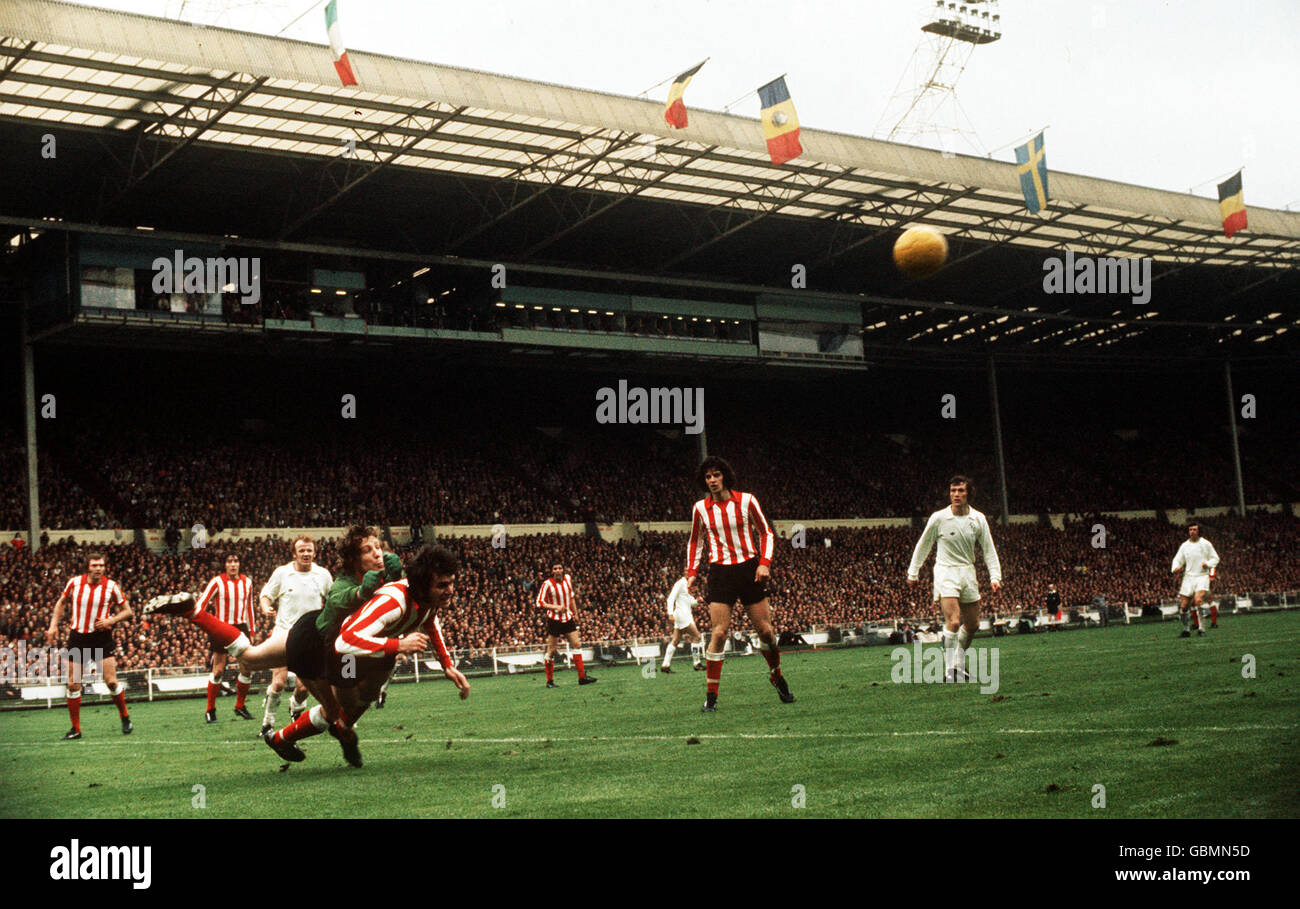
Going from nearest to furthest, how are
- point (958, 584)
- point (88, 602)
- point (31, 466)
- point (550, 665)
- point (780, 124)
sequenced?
point (958, 584), point (88, 602), point (550, 665), point (780, 124), point (31, 466)


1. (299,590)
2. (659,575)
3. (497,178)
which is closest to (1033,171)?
(497,178)

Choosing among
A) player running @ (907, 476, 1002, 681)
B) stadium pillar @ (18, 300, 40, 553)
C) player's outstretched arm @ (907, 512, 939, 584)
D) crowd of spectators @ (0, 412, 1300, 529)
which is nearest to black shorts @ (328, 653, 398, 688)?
player running @ (907, 476, 1002, 681)

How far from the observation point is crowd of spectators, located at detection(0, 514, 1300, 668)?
29.1 meters

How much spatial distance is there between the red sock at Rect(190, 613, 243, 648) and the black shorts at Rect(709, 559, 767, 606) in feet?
15.0

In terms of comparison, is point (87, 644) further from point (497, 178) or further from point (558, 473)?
point (558, 473)

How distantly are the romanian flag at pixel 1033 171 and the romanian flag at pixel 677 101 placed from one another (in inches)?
420

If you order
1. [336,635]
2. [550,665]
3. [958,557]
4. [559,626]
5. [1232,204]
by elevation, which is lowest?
[550,665]

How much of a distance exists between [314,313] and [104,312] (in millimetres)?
6056

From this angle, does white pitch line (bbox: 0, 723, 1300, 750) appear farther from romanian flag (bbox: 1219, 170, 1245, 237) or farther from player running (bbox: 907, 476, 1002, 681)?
romanian flag (bbox: 1219, 170, 1245, 237)

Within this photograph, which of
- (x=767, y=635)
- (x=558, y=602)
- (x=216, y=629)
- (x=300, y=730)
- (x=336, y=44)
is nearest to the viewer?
(x=300, y=730)

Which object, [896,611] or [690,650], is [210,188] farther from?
[896,611]

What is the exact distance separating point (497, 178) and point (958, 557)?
79.9 ft

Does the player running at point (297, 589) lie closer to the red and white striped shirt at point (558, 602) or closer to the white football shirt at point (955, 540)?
the white football shirt at point (955, 540)

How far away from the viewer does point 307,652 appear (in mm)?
9070
